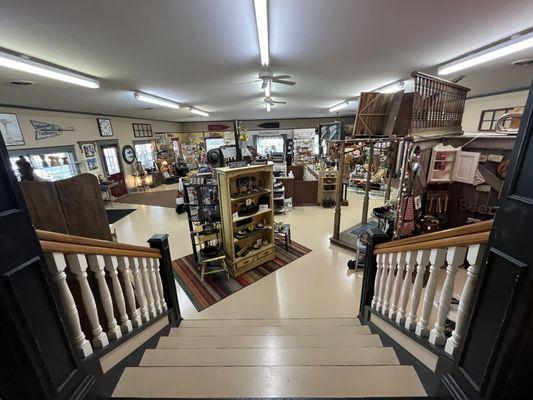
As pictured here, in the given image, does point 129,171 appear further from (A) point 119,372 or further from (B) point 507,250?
(B) point 507,250

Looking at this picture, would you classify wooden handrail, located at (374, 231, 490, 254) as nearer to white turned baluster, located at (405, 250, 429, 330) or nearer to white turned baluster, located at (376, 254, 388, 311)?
white turned baluster, located at (405, 250, 429, 330)

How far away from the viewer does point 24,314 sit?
822 mm

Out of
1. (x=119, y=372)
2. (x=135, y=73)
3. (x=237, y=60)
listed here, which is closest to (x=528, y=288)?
(x=119, y=372)

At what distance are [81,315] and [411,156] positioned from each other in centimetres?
363

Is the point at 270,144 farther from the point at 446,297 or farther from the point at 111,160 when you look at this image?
the point at 446,297

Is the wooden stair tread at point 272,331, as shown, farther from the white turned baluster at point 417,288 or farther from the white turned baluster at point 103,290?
the white turned baluster at point 103,290

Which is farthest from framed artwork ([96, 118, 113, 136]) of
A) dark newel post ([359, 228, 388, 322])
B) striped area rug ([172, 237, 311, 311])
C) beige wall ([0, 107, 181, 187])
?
dark newel post ([359, 228, 388, 322])

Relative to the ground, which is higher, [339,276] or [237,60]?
[237,60]

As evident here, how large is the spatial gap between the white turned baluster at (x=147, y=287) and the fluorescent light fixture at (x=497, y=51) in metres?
4.44

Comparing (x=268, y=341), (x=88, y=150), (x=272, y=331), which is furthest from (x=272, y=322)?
(x=88, y=150)

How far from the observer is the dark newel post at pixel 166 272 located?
200 cm

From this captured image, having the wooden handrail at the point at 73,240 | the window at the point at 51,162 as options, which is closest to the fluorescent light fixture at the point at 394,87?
the wooden handrail at the point at 73,240

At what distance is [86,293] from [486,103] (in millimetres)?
9217

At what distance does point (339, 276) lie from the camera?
12.2 feet
